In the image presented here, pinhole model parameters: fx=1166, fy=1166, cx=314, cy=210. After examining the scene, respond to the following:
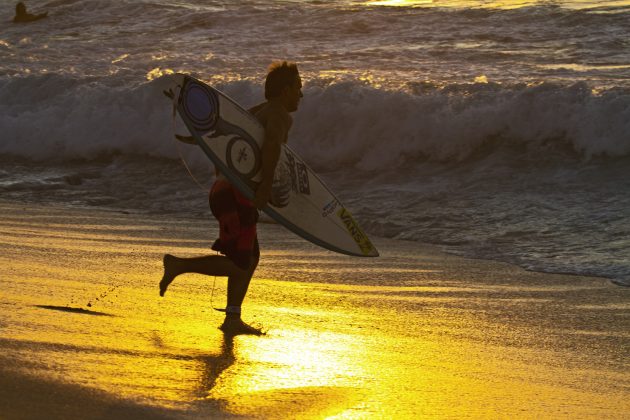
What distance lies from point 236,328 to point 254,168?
80 cm

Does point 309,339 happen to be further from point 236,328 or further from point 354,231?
point 354,231

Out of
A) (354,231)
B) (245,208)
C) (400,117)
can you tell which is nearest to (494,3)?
(400,117)

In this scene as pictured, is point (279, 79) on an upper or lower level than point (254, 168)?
upper

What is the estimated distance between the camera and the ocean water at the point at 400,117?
1024 centimetres

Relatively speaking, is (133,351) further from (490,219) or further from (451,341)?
(490,219)

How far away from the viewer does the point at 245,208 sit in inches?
225

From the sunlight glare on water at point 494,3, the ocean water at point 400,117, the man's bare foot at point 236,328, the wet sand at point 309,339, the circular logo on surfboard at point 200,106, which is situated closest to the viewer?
the wet sand at point 309,339

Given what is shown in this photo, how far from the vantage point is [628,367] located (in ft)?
17.7

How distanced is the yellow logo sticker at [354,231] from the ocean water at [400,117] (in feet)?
6.60

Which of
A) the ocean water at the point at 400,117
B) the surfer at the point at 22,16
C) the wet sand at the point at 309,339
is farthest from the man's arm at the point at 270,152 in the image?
the surfer at the point at 22,16

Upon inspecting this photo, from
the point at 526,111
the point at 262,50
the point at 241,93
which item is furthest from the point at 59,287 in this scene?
the point at 262,50

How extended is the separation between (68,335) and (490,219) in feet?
18.4

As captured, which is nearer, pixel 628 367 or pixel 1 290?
pixel 628 367

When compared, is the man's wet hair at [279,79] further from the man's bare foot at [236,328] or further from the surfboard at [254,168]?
the man's bare foot at [236,328]
